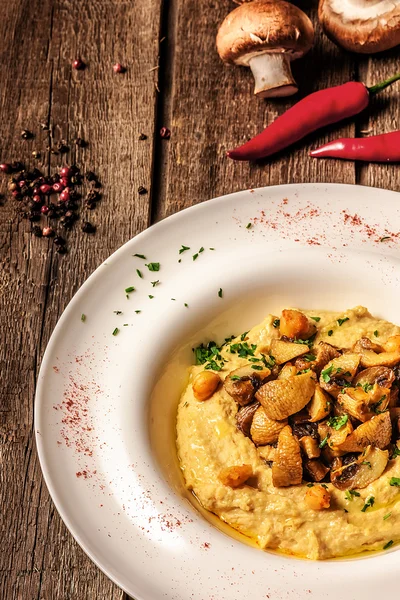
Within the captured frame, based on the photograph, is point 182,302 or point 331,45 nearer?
point 182,302

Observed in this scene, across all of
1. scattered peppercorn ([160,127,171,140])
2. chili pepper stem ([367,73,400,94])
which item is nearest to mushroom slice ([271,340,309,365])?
scattered peppercorn ([160,127,171,140])

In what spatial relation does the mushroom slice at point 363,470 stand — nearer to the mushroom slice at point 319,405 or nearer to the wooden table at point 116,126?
the mushroom slice at point 319,405

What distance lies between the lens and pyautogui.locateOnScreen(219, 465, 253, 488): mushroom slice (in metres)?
3.57

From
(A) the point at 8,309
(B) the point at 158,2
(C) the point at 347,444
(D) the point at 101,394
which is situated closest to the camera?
(C) the point at 347,444

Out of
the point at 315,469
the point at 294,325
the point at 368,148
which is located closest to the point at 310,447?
the point at 315,469

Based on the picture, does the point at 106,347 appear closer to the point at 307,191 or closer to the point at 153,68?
the point at 307,191

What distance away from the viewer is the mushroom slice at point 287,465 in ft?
11.7

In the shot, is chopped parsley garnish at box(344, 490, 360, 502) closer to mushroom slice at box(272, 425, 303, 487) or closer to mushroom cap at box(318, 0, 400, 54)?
mushroom slice at box(272, 425, 303, 487)

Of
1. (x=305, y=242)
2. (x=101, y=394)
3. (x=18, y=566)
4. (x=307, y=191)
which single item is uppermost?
(x=307, y=191)

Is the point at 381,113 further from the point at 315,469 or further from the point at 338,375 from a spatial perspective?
the point at 315,469

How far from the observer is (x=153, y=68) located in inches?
188

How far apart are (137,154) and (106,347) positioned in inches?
56.2

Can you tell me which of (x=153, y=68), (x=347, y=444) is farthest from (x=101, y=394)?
(x=153, y=68)

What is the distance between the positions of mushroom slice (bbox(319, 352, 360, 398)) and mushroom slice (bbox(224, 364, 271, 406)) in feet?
1.06
